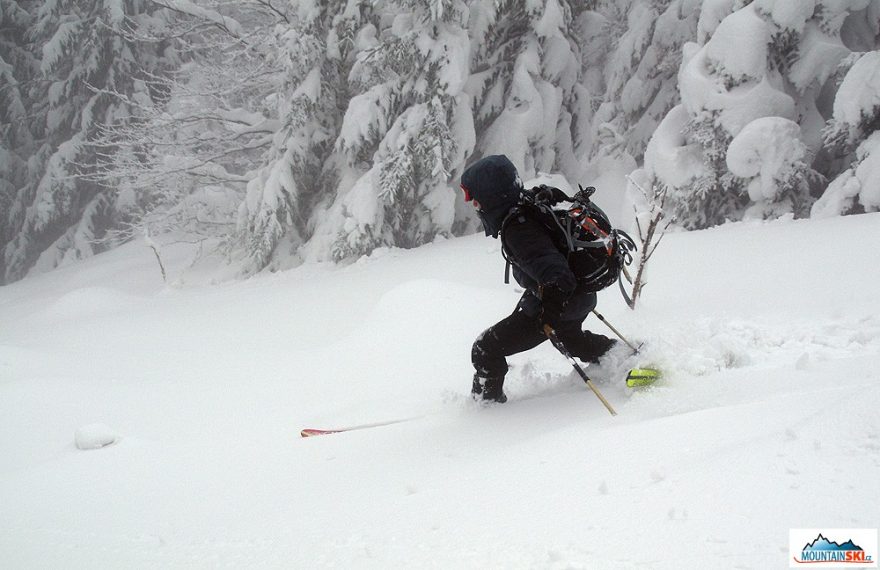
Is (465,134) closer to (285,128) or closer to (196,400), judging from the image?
(285,128)

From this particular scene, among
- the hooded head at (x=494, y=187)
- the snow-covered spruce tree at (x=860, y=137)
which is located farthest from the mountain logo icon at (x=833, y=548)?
the snow-covered spruce tree at (x=860, y=137)

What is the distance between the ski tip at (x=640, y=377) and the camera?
320 centimetres

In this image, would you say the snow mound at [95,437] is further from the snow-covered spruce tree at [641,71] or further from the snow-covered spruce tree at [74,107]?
the snow-covered spruce tree at [74,107]

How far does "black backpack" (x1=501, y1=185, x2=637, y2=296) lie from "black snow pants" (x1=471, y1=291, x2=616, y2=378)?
0.56ft

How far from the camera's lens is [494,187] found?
319cm

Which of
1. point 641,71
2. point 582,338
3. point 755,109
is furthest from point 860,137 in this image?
point 641,71

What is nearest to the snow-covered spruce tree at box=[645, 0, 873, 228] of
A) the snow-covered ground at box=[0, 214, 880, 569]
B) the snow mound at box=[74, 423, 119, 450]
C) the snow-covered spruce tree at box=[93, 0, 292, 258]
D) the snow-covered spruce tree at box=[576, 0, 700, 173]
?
the snow-covered ground at box=[0, 214, 880, 569]

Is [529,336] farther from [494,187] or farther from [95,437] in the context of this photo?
[95,437]

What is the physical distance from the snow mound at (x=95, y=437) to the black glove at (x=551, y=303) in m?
3.40

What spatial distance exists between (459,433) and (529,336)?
79cm

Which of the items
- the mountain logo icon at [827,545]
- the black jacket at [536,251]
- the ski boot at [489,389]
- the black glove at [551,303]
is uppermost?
the black jacket at [536,251]

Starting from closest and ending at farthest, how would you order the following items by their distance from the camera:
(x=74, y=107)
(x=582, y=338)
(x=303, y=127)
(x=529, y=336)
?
(x=529, y=336)
(x=582, y=338)
(x=303, y=127)
(x=74, y=107)

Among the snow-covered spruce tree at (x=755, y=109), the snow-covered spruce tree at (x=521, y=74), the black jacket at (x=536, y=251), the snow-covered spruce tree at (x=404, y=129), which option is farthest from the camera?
the snow-covered spruce tree at (x=521, y=74)

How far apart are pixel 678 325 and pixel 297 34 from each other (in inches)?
412
